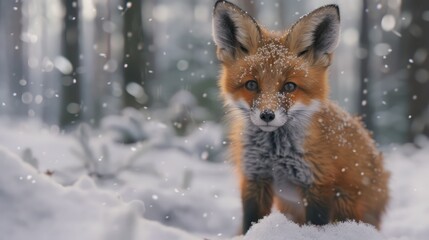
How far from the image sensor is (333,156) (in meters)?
3.03

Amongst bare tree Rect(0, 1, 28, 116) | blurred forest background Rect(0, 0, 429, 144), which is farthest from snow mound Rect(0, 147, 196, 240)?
bare tree Rect(0, 1, 28, 116)

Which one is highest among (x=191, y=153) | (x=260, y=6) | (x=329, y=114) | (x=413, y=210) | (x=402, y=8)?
(x=402, y=8)

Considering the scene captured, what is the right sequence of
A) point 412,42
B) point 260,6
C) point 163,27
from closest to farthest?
point 260,6 → point 412,42 → point 163,27

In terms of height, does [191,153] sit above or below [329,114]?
below

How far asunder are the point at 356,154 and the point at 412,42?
3.83 metres

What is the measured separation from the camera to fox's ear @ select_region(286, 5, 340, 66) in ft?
9.14

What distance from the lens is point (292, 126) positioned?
3.02 metres

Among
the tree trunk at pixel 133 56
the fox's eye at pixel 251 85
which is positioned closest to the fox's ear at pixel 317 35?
the fox's eye at pixel 251 85

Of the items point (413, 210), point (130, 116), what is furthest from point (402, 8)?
point (130, 116)

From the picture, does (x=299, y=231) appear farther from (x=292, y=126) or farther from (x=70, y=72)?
(x=70, y=72)

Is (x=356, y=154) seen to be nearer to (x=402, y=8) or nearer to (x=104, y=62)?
(x=402, y=8)

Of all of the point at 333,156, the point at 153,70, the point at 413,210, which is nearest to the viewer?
the point at 333,156

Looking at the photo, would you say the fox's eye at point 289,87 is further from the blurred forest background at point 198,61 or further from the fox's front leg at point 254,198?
the blurred forest background at point 198,61

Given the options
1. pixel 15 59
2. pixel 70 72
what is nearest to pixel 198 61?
pixel 70 72
